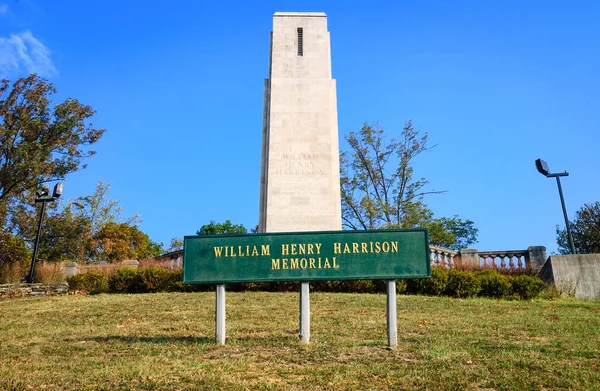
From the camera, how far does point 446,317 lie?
12.5m

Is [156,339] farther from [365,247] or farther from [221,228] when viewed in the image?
[221,228]

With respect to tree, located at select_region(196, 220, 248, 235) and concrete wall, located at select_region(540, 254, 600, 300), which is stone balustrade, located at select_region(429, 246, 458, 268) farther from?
tree, located at select_region(196, 220, 248, 235)

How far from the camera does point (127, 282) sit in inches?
793

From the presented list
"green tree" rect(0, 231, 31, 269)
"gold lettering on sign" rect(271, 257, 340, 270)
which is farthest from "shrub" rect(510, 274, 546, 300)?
"green tree" rect(0, 231, 31, 269)

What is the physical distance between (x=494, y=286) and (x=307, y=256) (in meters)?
11.6

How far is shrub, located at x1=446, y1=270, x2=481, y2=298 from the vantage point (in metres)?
18.1

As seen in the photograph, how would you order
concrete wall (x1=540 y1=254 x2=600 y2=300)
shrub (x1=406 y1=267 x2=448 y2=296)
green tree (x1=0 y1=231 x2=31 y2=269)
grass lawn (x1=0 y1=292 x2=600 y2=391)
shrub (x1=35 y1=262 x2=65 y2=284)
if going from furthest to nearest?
green tree (x1=0 y1=231 x2=31 y2=269) → shrub (x1=35 y1=262 x2=65 y2=284) → concrete wall (x1=540 y1=254 x2=600 y2=300) → shrub (x1=406 y1=267 x2=448 y2=296) → grass lawn (x1=0 y1=292 x2=600 y2=391)

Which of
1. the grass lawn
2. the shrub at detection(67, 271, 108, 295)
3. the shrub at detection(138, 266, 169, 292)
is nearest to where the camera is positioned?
the grass lawn

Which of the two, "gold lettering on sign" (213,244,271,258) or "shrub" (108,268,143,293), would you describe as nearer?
"gold lettering on sign" (213,244,271,258)

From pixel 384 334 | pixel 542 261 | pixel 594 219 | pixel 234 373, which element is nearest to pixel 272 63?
pixel 542 261

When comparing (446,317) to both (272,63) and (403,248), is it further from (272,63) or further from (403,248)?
(272,63)

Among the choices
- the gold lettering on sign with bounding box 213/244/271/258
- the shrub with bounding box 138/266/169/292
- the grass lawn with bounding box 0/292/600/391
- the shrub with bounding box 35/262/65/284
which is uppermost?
the shrub with bounding box 35/262/65/284

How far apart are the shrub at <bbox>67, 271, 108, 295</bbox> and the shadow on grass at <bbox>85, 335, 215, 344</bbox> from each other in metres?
11.1

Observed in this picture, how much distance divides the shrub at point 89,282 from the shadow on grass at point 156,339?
11.1 meters
